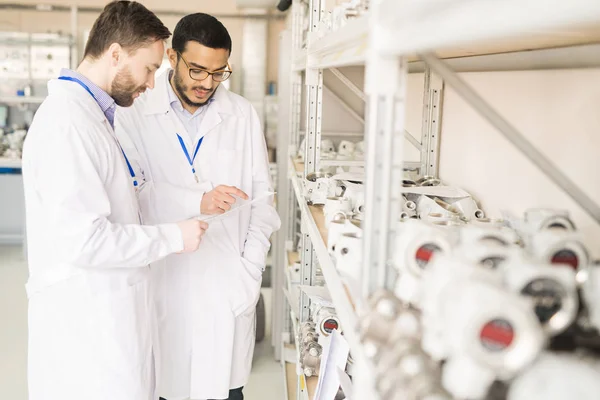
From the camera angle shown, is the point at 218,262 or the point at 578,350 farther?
the point at 218,262

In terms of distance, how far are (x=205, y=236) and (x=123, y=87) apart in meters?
0.66

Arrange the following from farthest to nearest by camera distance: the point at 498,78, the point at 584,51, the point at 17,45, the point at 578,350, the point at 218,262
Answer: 1. the point at 17,45
2. the point at 218,262
3. the point at 498,78
4. the point at 584,51
5. the point at 578,350

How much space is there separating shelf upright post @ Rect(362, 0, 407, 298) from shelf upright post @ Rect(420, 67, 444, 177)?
1154 millimetres

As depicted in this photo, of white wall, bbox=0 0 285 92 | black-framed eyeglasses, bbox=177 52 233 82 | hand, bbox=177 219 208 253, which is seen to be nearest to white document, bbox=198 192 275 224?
hand, bbox=177 219 208 253

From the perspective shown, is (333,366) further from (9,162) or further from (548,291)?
(9,162)

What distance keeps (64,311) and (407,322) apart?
→ 125 centimetres

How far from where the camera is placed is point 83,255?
160cm

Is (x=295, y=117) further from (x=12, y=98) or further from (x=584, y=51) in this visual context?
(x=12, y=98)

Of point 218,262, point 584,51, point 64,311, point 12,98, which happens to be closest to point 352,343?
point 584,51

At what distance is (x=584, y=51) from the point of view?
3.45 feet

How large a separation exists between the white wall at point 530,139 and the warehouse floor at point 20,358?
179 centimetres

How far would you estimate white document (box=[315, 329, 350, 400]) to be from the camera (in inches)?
60.2

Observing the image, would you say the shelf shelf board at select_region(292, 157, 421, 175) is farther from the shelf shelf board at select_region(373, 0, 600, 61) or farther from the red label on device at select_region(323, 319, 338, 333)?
the shelf shelf board at select_region(373, 0, 600, 61)

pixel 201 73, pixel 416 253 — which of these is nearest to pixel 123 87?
pixel 201 73
